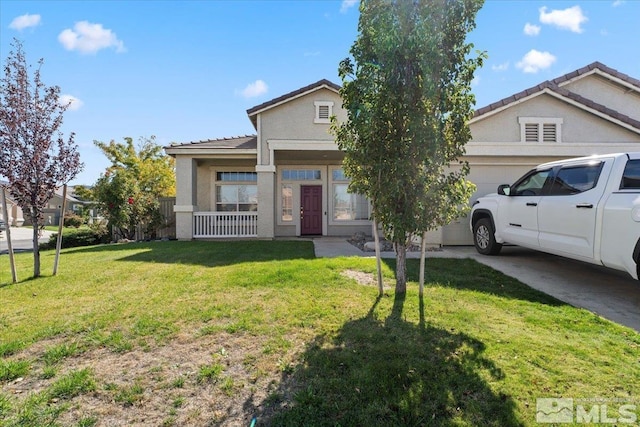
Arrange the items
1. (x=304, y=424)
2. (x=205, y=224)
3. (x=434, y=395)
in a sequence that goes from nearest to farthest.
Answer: (x=304, y=424), (x=434, y=395), (x=205, y=224)

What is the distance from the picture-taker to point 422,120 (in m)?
4.18

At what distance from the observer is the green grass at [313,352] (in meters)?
2.59

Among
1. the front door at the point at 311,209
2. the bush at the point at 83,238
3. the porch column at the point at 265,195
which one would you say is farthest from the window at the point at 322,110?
the bush at the point at 83,238

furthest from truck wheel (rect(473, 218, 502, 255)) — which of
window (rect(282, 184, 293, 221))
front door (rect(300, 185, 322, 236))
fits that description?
window (rect(282, 184, 293, 221))

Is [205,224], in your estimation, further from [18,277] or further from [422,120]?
[422,120]

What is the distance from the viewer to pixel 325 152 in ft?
43.5

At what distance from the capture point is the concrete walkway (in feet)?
15.4

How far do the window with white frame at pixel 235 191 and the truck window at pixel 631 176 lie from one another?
12919 millimetres

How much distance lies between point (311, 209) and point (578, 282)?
10414 millimetres

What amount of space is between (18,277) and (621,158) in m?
11.5

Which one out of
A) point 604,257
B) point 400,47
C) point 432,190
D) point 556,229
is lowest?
point 604,257

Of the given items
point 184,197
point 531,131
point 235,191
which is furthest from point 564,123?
point 184,197

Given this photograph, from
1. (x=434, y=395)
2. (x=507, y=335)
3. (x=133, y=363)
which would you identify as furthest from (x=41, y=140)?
(x=507, y=335)

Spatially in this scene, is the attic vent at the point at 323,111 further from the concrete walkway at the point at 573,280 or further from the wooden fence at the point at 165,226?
the wooden fence at the point at 165,226
